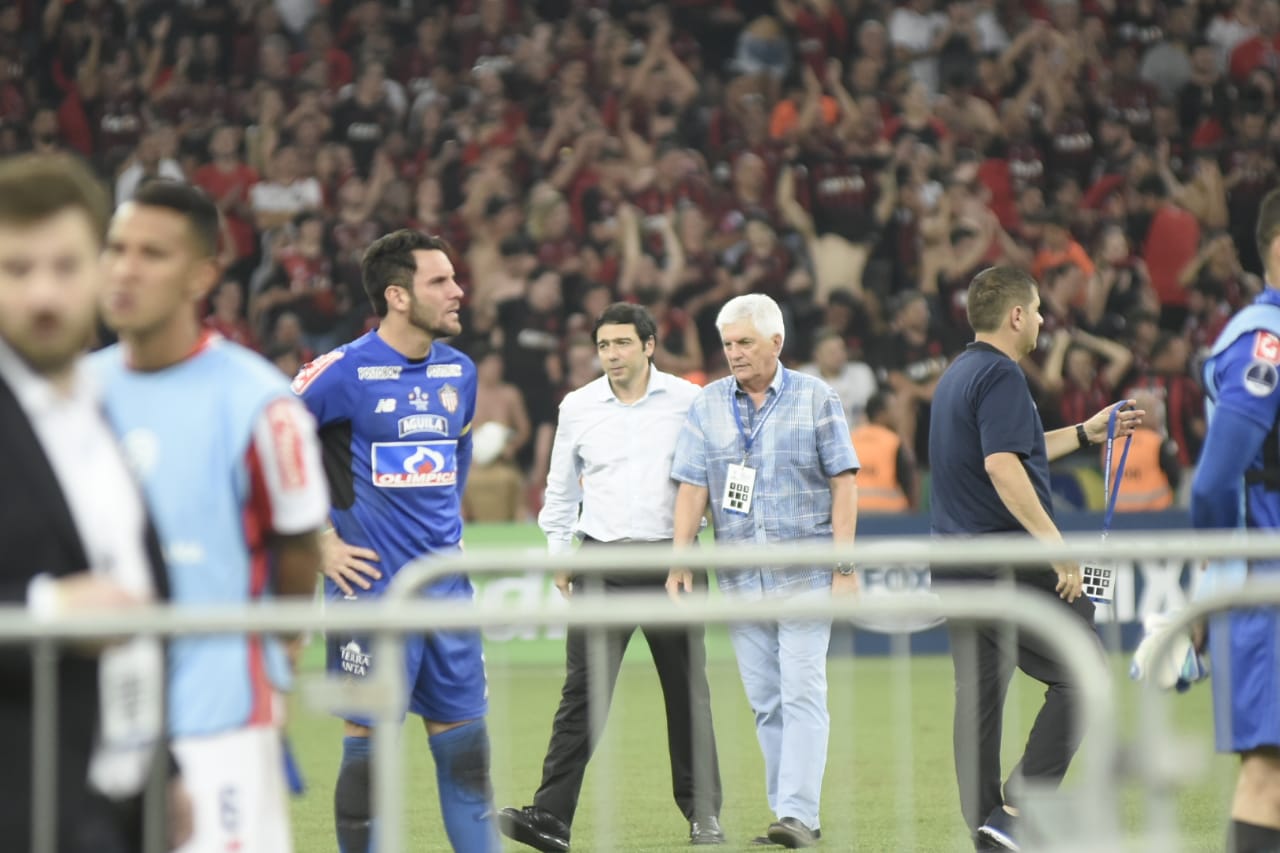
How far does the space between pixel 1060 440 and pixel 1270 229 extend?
10.8 ft

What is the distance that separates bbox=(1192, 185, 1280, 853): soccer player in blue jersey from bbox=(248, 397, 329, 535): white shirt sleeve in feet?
9.58

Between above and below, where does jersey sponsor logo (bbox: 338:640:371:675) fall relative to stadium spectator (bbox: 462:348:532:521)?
below

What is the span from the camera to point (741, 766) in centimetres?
1156

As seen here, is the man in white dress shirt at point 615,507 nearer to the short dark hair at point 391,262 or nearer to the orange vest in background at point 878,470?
the short dark hair at point 391,262

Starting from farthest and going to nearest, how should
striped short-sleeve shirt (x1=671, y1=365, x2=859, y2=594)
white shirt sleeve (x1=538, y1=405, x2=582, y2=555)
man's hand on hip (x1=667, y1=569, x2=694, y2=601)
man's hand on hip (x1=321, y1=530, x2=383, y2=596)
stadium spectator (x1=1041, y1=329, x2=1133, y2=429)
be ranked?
stadium spectator (x1=1041, y1=329, x2=1133, y2=429) < white shirt sleeve (x1=538, y1=405, x2=582, y2=555) < striped short-sleeve shirt (x1=671, y1=365, x2=859, y2=594) < man's hand on hip (x1=667, y1=569, x2=694, y2=601) < man's hand on hip (x1=321, y1=530, x2=383, y2=596)

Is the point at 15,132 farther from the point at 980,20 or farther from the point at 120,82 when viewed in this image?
the point at 980,20

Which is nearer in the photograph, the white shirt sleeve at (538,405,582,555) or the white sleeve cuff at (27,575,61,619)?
the white sleeve cuff at (27,575,61,619)

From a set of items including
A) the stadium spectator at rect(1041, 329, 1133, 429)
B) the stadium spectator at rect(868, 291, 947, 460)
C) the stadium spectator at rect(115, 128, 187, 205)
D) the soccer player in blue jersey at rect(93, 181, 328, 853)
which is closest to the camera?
the soccer player in blue jersey at rect(93, 181, 328, 853)

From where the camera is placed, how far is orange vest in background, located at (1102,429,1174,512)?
1706cm

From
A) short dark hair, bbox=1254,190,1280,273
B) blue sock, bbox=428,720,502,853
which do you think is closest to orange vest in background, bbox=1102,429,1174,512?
blue sock, bbox=428,720,502,853

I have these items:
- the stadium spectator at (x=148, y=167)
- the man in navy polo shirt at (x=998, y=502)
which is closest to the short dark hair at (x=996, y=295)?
the man in navy polo shirt at (x=998, y=502)

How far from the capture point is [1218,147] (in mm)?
21953

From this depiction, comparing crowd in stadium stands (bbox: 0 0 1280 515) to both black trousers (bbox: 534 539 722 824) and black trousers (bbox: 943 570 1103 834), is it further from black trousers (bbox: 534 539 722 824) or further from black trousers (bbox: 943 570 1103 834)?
black trousers (bbox: 943 570 1103 834)

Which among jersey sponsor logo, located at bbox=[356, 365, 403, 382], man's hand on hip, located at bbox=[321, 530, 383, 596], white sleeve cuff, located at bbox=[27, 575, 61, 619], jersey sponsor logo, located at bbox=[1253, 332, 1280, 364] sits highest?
jersey sponsor logo, located at bbox=[356, 365, 403, 382]
